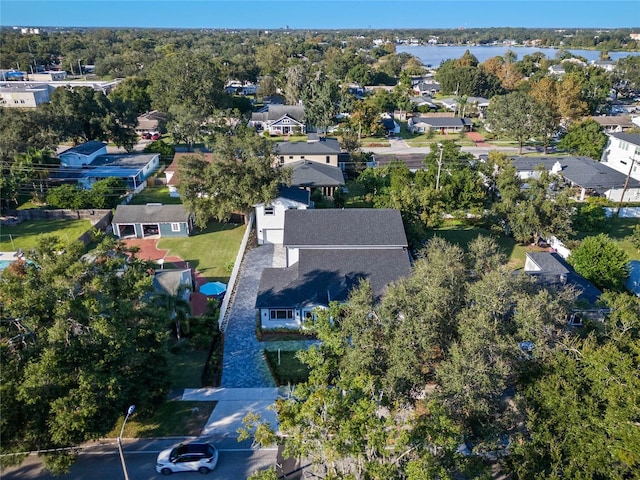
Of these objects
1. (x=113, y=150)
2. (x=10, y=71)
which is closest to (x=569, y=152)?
(x=113, y=150)

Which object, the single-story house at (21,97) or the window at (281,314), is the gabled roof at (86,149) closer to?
the window at (281,314)

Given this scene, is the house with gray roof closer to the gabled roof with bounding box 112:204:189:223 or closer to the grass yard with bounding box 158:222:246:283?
the grass yard with bounding box 158:222:246:283

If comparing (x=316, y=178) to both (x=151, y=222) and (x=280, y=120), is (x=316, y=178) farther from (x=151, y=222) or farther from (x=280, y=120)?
(x=280, y=120)

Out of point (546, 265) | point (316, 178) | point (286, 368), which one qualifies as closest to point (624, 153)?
point (546, 265)

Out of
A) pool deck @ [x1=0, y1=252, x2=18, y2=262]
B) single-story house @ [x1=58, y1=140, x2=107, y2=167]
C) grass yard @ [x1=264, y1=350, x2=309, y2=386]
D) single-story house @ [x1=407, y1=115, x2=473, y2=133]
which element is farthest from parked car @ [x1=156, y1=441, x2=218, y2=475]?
single-story house @ [x1=407, y1=115, x2=473, y2=133]

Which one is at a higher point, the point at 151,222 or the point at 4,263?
the point at 151,222

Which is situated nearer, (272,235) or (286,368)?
(286,368)
